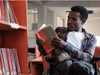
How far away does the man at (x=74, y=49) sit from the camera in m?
1.53

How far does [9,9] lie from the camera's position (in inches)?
65.3

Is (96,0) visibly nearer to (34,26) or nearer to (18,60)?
(34,26)

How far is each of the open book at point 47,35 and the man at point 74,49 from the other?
41 millimetres

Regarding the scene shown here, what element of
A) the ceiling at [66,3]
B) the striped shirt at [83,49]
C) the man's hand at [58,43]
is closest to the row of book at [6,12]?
the man's hand at [58,43]

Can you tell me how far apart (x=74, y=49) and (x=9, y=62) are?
0.62 m

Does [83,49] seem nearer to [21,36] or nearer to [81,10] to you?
[81,10]

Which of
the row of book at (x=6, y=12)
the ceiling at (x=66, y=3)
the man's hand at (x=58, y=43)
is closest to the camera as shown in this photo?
the row of book at (x=6, y=12)

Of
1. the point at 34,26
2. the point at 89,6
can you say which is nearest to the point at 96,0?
the point at 89,6

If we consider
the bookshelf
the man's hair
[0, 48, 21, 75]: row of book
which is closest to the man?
the man's hair

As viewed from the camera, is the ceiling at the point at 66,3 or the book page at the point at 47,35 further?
the ceiling at the point at 66,3

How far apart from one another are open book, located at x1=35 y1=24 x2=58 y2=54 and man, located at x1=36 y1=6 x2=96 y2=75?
41 mm

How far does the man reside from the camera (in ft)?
5.02

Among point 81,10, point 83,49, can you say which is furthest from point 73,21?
point 83,49

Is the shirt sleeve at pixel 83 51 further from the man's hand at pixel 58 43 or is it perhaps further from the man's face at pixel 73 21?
the man's face at pixel 73 21
